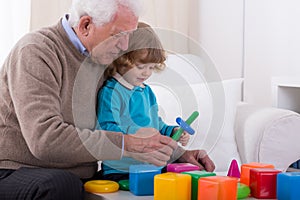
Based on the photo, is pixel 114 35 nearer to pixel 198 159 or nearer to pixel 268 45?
pixel 198 159

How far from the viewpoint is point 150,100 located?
1.52 meters

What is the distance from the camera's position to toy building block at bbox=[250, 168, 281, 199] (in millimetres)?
1345

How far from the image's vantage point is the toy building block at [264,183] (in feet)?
4.41

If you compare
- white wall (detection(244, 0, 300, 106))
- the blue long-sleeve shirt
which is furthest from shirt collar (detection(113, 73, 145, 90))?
white wall (detection(244, 0, 300, 106))

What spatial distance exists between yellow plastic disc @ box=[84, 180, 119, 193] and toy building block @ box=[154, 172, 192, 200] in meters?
0.15

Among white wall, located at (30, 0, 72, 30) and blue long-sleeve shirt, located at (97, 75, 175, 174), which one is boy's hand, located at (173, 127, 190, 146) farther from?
white wall, located at (30, 0, 72, 30)

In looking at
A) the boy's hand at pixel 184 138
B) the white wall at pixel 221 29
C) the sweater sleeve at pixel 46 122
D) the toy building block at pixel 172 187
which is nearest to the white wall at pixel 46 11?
the white wall at pixel 221 29

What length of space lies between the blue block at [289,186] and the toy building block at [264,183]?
0.06m

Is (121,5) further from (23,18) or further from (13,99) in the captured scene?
(23,18)

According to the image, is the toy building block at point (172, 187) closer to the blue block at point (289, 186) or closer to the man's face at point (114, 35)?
the blue block at point (289, 186)

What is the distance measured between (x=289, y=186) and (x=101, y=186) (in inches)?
17.4

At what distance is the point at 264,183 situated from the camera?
53.0 inches

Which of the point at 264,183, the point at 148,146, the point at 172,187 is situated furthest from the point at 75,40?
the point at 264,183

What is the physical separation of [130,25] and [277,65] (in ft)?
3.89
